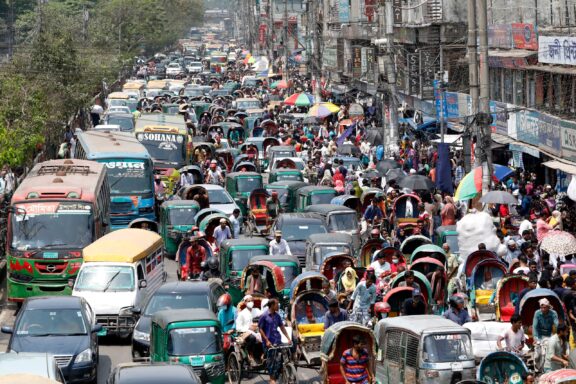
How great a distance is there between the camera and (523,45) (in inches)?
1495

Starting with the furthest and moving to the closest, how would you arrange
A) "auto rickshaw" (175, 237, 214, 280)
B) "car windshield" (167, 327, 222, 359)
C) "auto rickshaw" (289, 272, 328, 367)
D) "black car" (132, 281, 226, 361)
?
"auto rickshaw" (175, 237, 214, 280) → "black car" (132, 281, 226, 361) → "auto rickshaw" (289, 272, 328, 367) → "car windshield" (167, 327, 222, 359)

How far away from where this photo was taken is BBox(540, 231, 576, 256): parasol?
22781 mm

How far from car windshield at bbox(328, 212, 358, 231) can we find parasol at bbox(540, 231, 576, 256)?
904 cm

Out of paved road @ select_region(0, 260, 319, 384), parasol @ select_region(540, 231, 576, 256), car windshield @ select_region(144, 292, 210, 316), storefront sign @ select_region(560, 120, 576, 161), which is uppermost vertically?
storefront sign @ select_region(560, 120, 576, 161)

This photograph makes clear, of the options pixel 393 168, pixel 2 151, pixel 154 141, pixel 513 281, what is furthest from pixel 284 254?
pixel 154 141

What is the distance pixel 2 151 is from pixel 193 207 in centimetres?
503

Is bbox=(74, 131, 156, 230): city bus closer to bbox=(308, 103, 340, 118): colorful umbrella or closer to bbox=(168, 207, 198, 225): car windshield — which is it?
bbox=(168, 207, 198, 225): car windshield

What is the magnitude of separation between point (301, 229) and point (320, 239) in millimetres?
2393

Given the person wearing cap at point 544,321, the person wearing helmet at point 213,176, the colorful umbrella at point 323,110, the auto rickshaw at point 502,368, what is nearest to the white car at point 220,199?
the person wearing helmet at point 213,176

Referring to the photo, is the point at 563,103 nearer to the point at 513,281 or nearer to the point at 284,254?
the point at 284,254

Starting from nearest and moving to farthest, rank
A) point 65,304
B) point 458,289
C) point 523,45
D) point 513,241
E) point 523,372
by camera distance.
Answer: point 523,372 → point 65,304 → point 458,289 → point 513,241 → point 523,45

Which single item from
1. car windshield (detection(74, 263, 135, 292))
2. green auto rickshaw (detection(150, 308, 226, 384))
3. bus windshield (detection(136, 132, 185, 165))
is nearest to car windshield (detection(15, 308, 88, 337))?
green auto rickshaw (detection(150, 308, 226, 384))

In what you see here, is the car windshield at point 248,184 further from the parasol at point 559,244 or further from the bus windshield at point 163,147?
the parasol at point 559,244

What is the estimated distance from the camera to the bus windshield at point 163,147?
147 feet
